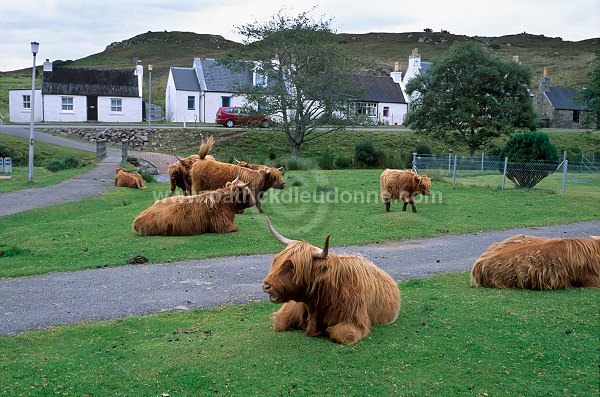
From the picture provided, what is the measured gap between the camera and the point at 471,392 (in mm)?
5188

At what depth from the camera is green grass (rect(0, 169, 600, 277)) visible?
12.5 m

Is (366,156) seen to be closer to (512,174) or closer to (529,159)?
(512,174)

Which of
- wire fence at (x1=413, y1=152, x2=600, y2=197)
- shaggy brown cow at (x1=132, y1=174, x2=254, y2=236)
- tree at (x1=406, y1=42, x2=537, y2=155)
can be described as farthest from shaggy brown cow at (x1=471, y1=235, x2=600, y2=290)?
tree at (x1=406, y1=42, x2=537, y2=155)

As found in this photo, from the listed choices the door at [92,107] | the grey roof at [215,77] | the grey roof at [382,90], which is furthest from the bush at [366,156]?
the door at [92,107]

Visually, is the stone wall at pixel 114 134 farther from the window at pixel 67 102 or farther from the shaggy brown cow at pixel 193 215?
the shaggy brown cow at pixel 193 215

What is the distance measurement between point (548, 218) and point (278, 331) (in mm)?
13064

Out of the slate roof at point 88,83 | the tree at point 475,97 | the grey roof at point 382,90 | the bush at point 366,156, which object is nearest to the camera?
the bush at point 366,156

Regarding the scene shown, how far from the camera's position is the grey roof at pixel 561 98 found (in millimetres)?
71875

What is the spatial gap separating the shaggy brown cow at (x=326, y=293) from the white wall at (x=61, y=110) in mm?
56835

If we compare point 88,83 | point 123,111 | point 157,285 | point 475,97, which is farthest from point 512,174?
point 88,83

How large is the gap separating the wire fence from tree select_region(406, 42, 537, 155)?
7211 mm

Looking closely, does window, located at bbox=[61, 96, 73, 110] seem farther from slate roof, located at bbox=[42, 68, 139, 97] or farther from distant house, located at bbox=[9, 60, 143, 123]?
slate roof, located at bbox=[42, 68, 139, 97]

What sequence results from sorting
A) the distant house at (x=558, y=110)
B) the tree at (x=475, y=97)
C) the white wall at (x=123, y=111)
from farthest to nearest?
the distant house at (x=558, y=110)
the white wall at (x=123, y=111)
the tree at (x=475, y=97)

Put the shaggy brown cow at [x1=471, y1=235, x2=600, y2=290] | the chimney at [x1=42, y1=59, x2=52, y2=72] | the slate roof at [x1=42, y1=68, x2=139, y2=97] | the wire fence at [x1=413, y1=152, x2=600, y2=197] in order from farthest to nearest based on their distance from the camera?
the chimney at [x1=42, y1=59, x2=52, y2=72], the slate roof at [x1=42, y1=68, x2=139, y2=97], the wire fence at [x1=413, y1=152, x2=600, y2=197], the shaggy brown cow at [x1=471, y1=235, x2=600, y2=290]
